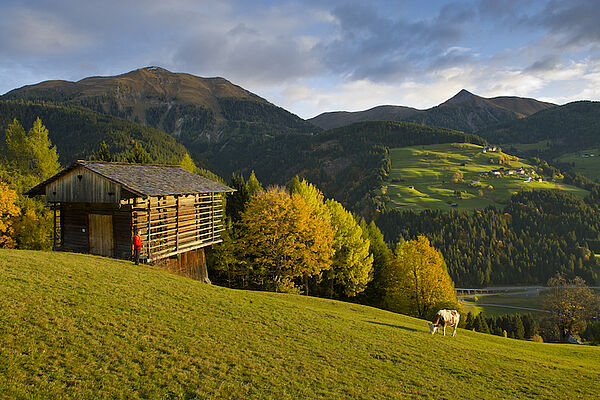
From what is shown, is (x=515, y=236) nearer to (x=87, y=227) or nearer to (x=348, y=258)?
(x=348, y=258)

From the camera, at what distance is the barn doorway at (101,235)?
29000 millimetres

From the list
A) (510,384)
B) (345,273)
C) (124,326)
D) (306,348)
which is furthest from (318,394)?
(345,273)

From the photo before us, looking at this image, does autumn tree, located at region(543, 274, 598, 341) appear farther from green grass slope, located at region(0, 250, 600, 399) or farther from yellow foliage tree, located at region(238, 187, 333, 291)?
yellow foliage tree, located at region(238, 187, 333, 291)

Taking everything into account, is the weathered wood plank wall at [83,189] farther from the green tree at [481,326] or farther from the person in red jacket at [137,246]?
the green tree at [481,326]

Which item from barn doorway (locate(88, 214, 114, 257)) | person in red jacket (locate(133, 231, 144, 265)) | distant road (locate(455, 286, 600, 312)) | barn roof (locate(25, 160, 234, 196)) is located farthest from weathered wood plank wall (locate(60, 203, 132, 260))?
distant road (locate(455, 286, 600, 312))

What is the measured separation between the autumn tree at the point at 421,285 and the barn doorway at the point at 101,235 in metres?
41.5

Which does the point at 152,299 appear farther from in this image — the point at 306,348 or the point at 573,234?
the point at 573,234

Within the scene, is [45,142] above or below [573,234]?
above

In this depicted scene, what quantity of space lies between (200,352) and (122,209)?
802 inches

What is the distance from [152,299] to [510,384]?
60.7 ft

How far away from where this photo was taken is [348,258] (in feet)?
156

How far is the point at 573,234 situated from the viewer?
15362cm

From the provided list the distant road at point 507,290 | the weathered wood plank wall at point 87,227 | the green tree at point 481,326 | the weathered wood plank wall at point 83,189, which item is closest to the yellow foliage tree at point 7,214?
the weathered wood plank wall at point 87,227

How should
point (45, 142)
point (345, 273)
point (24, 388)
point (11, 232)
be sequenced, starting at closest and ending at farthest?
point (24, 388) → point (11, 232) → point (345, 273) → point (45, 142)
